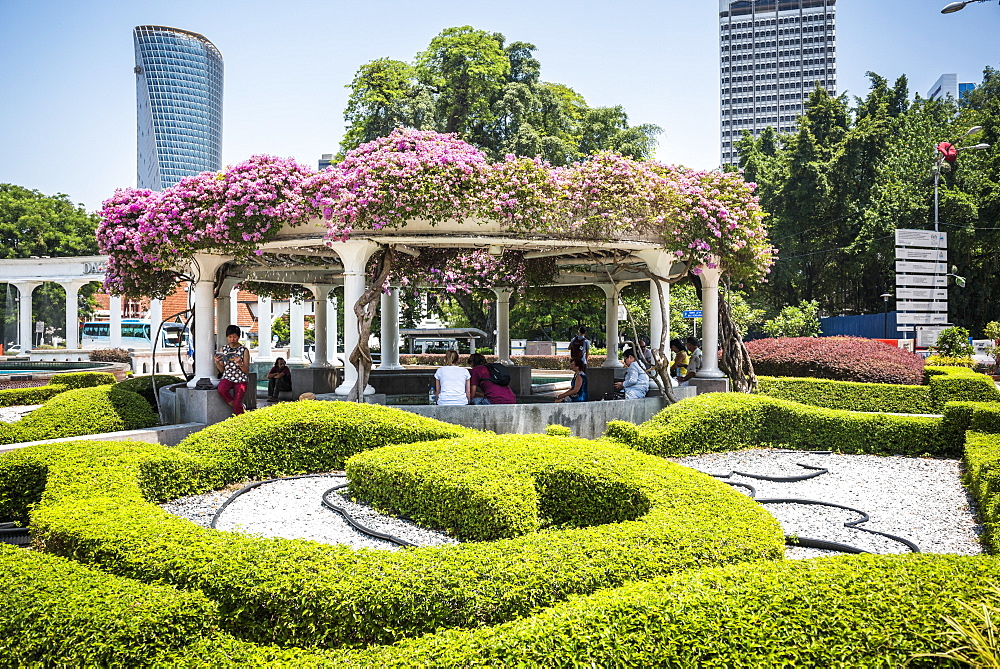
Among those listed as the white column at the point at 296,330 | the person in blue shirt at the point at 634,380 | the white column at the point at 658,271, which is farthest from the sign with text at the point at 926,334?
the white column at the point at 296,330

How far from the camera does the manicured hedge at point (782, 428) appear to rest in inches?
454

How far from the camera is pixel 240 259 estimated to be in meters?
13.6

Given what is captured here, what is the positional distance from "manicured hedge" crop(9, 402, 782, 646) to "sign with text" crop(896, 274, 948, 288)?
582 inches

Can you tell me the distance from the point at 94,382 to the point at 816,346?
58.1 ft

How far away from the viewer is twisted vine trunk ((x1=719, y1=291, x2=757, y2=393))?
1627 cm

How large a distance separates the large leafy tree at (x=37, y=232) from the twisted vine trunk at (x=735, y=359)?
155 feet

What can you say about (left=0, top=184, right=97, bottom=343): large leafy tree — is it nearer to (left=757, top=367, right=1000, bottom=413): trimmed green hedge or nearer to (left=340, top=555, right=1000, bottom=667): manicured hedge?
(left=757, top=367, right=1000, bottom=413): trimmed green hedge

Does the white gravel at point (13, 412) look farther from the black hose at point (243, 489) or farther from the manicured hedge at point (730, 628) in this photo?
the manicured hedge at point (730, 628)

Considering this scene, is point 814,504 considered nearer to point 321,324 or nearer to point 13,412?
point 321,324

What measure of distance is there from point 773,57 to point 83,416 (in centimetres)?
17826

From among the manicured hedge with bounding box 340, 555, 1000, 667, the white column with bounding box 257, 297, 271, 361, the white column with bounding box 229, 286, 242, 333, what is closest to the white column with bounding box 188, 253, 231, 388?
the white column with bounding box 229, 286, 242, 333

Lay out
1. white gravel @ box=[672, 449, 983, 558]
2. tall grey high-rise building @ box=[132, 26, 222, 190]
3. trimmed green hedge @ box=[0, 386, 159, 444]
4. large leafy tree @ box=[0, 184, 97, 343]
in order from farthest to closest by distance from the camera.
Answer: tall grey high-rise building @ box=[132, 26, 222, 190] < large leafy tree @ box=[0, 184, 97, 343] < trimmed green hedge @ box=[0, 386, 159, 444] < white gravel @ box=[672, 449, 983, 558]

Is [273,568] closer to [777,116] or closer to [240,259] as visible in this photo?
[240,259]

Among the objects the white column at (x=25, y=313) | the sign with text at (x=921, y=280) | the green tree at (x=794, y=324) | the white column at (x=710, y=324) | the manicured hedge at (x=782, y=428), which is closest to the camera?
the manicured hedge at (x=782, y=428)
